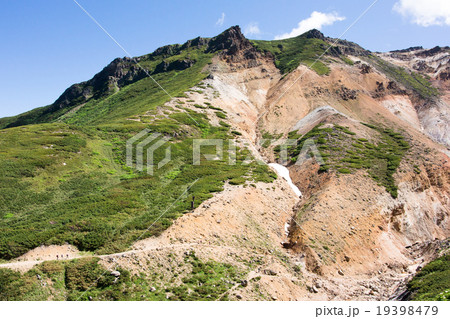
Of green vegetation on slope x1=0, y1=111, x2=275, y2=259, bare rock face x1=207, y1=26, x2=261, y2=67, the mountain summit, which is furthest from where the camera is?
bare rock face x1=207, y1=26, x2=261, y2=67

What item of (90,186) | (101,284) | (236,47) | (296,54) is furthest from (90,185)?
(296,54)

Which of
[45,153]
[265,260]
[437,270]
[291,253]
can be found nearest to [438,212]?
[437,270]

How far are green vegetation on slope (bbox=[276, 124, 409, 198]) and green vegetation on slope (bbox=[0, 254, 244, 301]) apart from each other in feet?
96.9

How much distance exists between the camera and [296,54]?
13238 centimetres

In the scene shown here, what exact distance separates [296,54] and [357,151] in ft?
303

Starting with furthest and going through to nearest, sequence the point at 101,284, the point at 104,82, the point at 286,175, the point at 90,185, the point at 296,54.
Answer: the point at 104,82
the point at 296,54
the point at 286,175
the point at 90,185
the point at 101,284

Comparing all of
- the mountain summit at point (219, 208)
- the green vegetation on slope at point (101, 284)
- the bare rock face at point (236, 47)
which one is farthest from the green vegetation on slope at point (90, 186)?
the bare rock face at point (236, 47)

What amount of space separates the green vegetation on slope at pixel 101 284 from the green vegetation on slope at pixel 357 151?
2953cm

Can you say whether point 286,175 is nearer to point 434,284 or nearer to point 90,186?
point 90,186

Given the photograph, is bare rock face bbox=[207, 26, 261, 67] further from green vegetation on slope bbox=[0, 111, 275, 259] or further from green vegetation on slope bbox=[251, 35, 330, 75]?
green vegetation on slope bbox=[0, 111, 275, 259]

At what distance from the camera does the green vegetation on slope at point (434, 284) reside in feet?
54.8

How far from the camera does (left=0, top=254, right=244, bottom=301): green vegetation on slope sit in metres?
18.3

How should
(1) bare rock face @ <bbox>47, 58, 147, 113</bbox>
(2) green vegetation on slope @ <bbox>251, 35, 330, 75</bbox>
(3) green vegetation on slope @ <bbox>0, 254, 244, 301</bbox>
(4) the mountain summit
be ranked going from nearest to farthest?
1. (3) green vegetation on slope @ <bbox>0, 254, 244, 301</bbox>
2. (4) the mountain summit
3. (2) green vegetation on slope @ <bbox>251, 35, 330, 75</bbox>
4. (1) bare rock face @ <bbox>47, 58, 147, 113</bbox>

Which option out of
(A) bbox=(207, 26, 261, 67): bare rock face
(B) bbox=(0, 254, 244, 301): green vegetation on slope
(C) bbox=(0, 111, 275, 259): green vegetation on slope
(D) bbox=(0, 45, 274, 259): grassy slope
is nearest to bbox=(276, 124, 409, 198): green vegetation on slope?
(D) bbox=(0, 45, 274, 259): grassy slope
